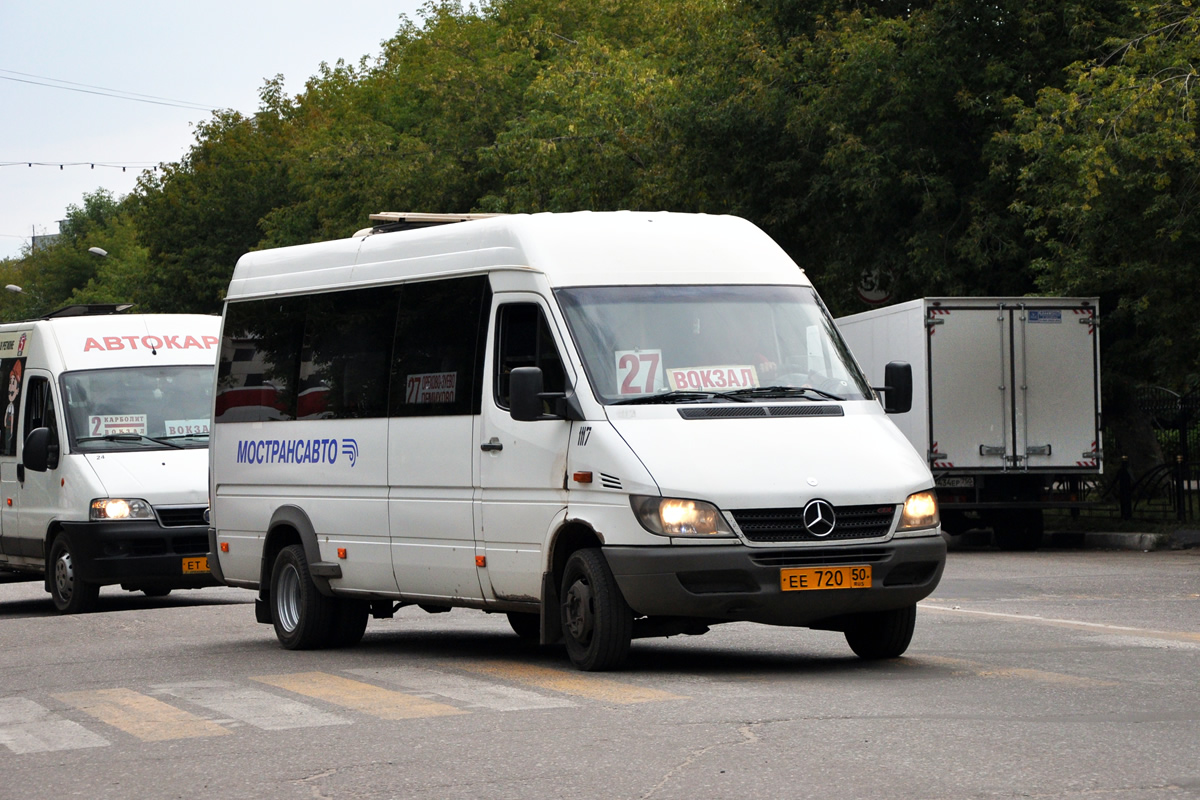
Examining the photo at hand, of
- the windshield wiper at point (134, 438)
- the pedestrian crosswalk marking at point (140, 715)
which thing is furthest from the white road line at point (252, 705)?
the windshield wiper at point (134, 438)

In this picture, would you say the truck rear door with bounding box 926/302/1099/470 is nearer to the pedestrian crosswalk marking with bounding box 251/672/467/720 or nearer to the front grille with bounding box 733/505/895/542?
the front grille with bounding box 733/505/895/542

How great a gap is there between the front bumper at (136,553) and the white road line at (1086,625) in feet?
22.5

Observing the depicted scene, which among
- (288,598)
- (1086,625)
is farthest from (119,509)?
(1086,625)

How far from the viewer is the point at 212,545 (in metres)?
13.8

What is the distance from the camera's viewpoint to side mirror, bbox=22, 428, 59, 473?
57.7 feet

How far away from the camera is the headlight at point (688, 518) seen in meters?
9.53

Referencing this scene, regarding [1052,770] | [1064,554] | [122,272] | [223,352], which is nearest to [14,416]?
[223,352]

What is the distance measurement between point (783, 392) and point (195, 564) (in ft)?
28.1

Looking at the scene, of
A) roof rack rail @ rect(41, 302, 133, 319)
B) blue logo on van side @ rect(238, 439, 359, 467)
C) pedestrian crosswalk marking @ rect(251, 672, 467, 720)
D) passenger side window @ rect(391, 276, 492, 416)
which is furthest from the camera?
roof rack rail @ rect(41, 302, 133, 319)

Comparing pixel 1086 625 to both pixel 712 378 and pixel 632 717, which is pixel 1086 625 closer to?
pixel 712 378

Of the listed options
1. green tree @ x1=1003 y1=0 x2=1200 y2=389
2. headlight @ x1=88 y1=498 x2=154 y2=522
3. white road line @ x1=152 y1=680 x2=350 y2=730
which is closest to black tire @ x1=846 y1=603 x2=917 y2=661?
white road line @ x1=152 y1=680 x2=350 y2=730

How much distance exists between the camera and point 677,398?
1013 centimetres

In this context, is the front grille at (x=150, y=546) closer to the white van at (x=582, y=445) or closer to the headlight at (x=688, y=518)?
the white van at (x=582, y=445)

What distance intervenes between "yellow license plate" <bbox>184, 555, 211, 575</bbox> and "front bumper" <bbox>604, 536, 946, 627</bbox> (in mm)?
8432
